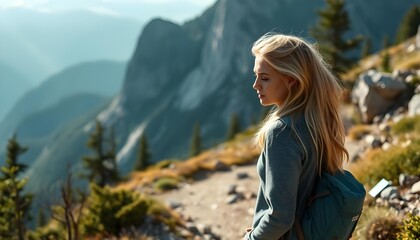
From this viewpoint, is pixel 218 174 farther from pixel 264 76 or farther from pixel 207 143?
pixel 207 143

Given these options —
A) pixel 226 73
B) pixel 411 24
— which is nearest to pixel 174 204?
pixel 411 24

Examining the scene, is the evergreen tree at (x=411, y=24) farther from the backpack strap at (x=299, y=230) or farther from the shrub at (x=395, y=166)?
the backpack strap at (x=299, y=230)

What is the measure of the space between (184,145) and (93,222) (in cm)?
15612

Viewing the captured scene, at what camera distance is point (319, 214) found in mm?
2955

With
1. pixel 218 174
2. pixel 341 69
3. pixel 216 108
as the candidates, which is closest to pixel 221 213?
pixel 218 174

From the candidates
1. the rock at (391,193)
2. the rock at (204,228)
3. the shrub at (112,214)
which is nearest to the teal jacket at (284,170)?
the rock at (391,193)

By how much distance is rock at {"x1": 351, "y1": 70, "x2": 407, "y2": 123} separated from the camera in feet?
62.1

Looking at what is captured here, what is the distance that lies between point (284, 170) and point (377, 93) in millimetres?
18387

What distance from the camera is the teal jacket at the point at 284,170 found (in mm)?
2770

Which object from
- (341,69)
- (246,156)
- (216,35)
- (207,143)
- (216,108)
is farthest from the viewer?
(216,35)

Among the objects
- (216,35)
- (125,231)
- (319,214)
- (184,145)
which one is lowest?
(184,145)

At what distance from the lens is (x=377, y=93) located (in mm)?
19375

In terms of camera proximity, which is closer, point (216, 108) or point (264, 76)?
point (264, 76)

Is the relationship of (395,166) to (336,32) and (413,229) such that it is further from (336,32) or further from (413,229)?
(336,32)
